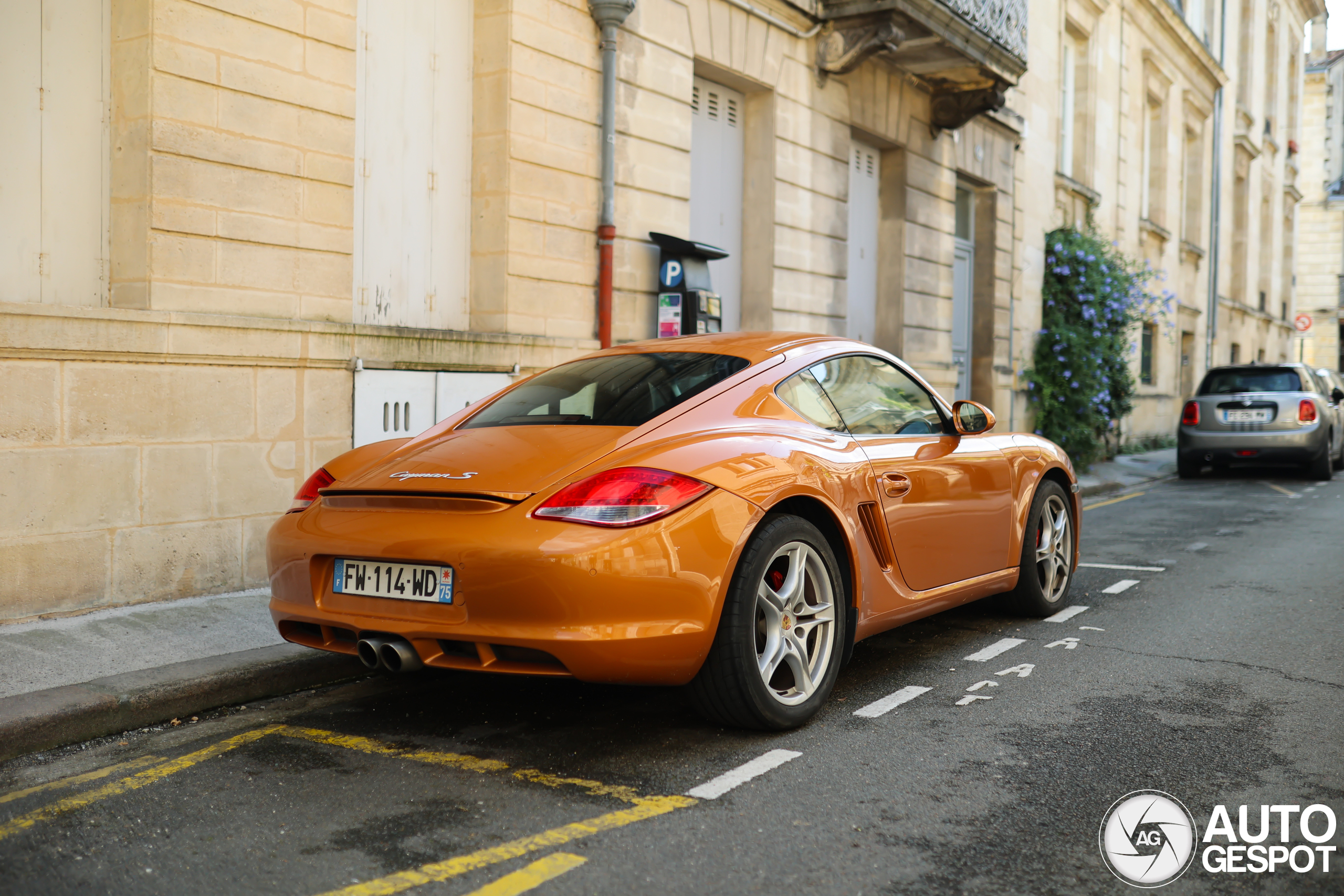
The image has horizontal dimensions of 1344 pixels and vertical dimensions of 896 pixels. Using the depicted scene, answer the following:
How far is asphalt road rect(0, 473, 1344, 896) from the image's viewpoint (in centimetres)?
288

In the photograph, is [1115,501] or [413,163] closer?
[413,163]

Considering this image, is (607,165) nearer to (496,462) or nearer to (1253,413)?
(496,462)

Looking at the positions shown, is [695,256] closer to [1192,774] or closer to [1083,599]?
[1083,599]

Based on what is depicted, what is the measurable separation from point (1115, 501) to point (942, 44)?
17.9 feet

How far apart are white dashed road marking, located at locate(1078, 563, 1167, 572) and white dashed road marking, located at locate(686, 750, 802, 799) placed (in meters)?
4.88

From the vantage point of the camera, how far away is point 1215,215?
29.0 meters

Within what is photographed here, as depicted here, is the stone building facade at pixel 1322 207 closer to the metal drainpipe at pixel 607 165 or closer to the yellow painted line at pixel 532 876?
the metal drainpipe at pixel 607 165

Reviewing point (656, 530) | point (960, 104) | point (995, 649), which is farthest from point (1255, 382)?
point (656, 530)

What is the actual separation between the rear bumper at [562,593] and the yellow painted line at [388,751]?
360 millimetres

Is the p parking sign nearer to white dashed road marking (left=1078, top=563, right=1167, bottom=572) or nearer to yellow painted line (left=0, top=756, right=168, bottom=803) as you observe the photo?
white dashed road marking (left=1078, top=563, right=1167, bottom=572)

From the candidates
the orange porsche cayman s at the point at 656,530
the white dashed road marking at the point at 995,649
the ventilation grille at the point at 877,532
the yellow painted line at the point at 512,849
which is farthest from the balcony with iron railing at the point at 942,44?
the yellow painted line at the point at 512,849

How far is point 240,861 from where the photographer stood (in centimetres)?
295

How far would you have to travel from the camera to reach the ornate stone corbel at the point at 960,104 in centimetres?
1410

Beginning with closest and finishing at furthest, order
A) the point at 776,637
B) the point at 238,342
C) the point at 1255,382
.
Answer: the point at 776,637 < the point at 238,342 < the point at 1255,382
